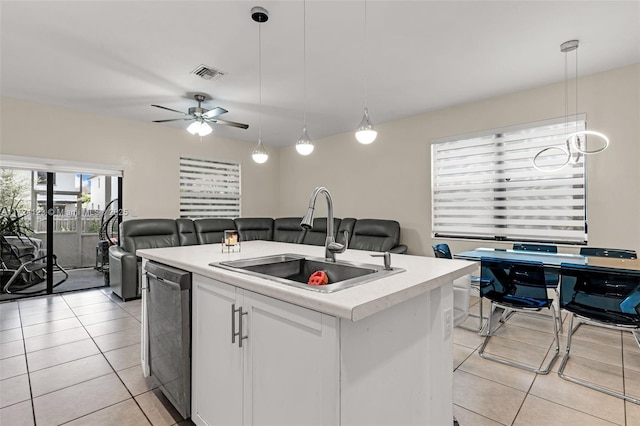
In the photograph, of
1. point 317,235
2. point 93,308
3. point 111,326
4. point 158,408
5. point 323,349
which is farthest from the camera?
point 317,235

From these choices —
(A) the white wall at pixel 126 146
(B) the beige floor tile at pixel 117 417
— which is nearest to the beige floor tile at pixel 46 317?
(A) the white wall at pixel 126 146

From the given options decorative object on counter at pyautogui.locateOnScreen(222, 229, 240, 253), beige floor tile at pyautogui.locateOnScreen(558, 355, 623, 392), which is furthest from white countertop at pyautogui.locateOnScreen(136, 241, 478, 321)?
beige floor tile at pyautogui.locateOnScreen(558, 355, 623, 392)

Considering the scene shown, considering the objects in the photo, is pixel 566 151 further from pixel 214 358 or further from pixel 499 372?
pixel 214 358

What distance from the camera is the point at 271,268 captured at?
182 cm

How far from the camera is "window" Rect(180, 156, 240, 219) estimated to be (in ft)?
18.4

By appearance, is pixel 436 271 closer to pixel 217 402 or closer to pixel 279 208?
pixel 217 402

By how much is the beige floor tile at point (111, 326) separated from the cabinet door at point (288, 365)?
250 cm

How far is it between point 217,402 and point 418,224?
152 inches

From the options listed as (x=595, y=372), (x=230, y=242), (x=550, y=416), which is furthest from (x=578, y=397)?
(x=230, y=242)

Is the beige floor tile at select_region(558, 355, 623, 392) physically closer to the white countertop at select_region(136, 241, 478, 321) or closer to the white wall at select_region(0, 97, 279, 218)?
the white countertop at select_region(136, 241, 478, 321)

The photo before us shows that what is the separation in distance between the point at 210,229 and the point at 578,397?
505 centimetres

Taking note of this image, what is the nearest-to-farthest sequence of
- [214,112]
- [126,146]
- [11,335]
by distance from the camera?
[11,335], [214,112], [126,146]

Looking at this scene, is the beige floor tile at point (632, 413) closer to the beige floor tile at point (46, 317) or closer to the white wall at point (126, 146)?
the beige floor tile at point (46, 317)

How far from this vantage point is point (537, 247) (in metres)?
3.42
